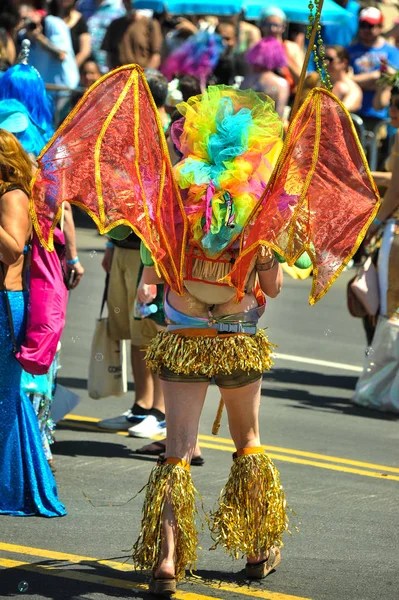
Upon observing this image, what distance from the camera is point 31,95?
267 inches

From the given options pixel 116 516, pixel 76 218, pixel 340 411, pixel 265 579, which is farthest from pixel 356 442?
pixel 76 218

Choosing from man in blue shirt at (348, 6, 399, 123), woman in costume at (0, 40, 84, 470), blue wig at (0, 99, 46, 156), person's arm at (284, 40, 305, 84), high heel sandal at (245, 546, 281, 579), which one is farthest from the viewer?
person's arm at (284, 40, 305, 84)

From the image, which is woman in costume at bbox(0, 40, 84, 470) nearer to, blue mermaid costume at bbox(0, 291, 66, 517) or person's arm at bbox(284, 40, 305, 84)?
blue mermaid costume at bbox(0, 291, 66, 517)

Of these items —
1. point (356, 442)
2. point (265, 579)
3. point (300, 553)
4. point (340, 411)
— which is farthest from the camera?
point (340, 411)

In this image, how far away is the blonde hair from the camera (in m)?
5.65

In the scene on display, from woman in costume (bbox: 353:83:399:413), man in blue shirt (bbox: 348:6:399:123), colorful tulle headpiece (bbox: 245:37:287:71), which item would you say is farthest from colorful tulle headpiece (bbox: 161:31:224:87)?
woman in costume (bbox: 353:83:399:413)

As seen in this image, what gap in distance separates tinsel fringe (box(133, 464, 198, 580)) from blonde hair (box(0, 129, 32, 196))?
1668 mm

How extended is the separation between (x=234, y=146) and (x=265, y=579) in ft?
5.94

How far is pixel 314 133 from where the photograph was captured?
4.63m

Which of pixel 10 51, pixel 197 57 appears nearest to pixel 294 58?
pixel 197 57

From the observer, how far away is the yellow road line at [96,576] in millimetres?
4816

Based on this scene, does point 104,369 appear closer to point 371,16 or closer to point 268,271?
point 268,271

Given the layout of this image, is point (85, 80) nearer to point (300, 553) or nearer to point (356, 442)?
point (356, 442)

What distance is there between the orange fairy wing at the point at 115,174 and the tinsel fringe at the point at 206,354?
267mm
